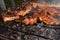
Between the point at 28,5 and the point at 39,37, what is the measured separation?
1.12 m

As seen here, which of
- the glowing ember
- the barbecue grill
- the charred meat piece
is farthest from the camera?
the charred meat piece

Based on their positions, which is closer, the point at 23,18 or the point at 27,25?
the point at 27,25

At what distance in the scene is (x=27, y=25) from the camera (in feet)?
9.89

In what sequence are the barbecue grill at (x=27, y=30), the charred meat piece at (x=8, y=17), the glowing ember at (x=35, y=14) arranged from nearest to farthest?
1. the barbecue grill at (x=27, y=30)
2. the glowing ember at (x=35, y=14)
3. the charred meat piece at (x=8, y=17)

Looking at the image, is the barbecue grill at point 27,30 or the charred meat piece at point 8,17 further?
the charred meat piece at point 8,17

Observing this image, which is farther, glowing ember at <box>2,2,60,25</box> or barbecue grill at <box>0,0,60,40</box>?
glowing ember at <box>2,2,60,25</box>

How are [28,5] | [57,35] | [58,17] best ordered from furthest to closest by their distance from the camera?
[28,5] → [58,17] → [57,35]

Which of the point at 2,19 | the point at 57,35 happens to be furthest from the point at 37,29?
the point at 2,19

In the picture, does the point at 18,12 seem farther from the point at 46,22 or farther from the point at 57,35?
the point at 57,35

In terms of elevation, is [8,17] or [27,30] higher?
[8,17]

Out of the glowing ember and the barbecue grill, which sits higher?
the glowing ember

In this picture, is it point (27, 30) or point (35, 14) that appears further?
point (35, 14)

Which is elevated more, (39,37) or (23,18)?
(23,18)

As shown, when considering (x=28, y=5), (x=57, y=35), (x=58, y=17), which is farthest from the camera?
(x=28, y=5)
